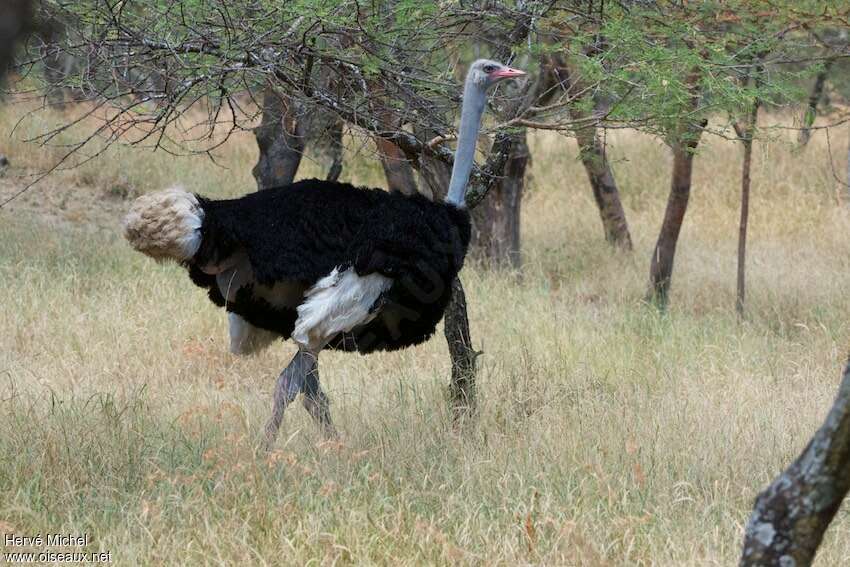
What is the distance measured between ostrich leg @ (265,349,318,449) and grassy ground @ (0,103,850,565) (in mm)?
130

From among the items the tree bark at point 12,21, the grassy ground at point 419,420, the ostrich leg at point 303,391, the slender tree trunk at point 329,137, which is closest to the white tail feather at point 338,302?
the ostrich leg at point 303,391

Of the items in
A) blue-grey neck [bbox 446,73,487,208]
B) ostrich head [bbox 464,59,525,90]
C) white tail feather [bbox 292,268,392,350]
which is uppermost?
ostrich head [bbox 464,59,525,90]

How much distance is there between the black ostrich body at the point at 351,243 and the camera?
4.29 m

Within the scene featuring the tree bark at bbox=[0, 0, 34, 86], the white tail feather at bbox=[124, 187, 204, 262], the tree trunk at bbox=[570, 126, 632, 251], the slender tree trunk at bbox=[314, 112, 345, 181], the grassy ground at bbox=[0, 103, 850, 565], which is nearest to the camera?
the tree bark at bbox=[0, 0, 34, 86]

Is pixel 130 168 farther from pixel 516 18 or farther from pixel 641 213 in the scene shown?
pixel 516 18

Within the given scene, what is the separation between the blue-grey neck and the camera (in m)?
4.62

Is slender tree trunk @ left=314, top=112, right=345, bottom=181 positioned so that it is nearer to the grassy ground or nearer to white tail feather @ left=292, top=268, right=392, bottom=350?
white tail feather @ left=292, top=268, right=392, bottom=350

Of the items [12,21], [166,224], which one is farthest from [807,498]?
[166,224]

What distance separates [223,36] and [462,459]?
186 centimetres

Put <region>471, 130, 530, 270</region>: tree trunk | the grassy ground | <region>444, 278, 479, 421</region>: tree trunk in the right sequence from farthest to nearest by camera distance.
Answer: <region>471, 130, 530, 270</region>: tree trunk < <region>444, 278, 479, 421</region>: tree trunk < the grassy ground

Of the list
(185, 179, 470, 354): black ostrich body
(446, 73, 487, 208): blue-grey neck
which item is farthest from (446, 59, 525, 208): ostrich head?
(185, 179, 470, 354): black ostrich body

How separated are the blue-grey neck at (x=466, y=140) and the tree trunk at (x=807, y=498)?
2.33m

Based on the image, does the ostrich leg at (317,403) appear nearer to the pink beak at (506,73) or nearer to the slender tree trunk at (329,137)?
the slender tree trunk at (329,137)

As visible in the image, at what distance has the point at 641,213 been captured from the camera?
13.5 meters
